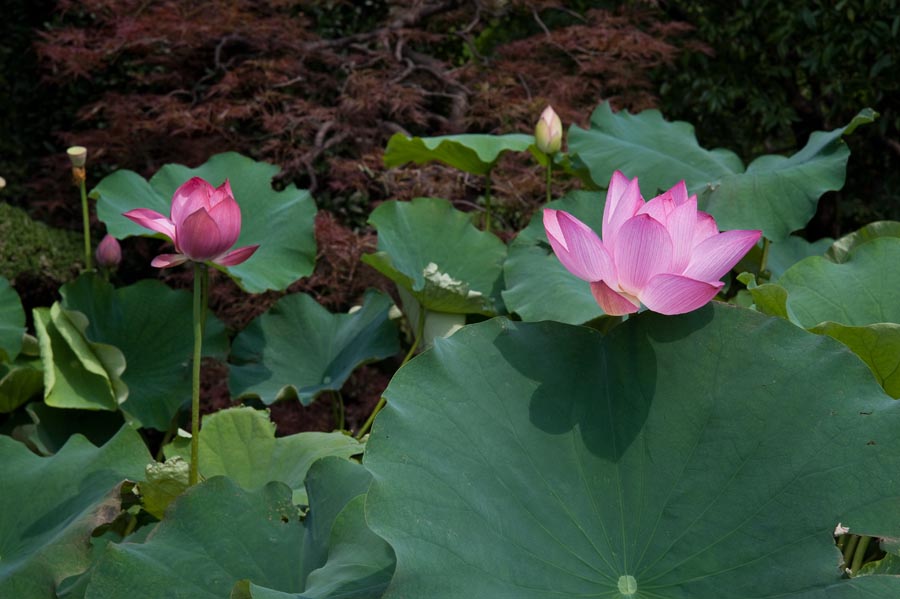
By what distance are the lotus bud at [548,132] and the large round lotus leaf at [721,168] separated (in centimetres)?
5

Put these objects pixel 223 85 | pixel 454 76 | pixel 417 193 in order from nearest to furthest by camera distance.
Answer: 1. pixel 417 193
2. pixel 223 85
3. pixel 454 76

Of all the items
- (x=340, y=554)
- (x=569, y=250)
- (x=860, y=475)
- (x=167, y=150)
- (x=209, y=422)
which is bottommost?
(x=167, y=150)

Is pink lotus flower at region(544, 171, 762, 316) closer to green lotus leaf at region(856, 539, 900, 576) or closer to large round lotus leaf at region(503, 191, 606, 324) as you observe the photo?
green lotus leaf at region(856, 539, 900, 576)

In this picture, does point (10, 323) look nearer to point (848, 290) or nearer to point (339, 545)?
point (339, 545)

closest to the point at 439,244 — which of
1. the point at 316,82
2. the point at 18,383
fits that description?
the point at 18,383

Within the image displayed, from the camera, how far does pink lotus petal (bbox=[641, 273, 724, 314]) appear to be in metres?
0.74

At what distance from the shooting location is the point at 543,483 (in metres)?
0.78

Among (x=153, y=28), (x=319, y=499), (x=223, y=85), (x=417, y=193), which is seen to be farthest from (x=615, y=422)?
(x=153, y=28)

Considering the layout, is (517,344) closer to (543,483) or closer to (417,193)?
(543,483)

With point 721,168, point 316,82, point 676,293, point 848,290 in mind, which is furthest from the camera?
point 316,82

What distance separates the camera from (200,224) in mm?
973

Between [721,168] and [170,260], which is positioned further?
[721,168]

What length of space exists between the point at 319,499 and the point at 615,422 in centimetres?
33

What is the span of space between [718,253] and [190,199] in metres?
0.57
